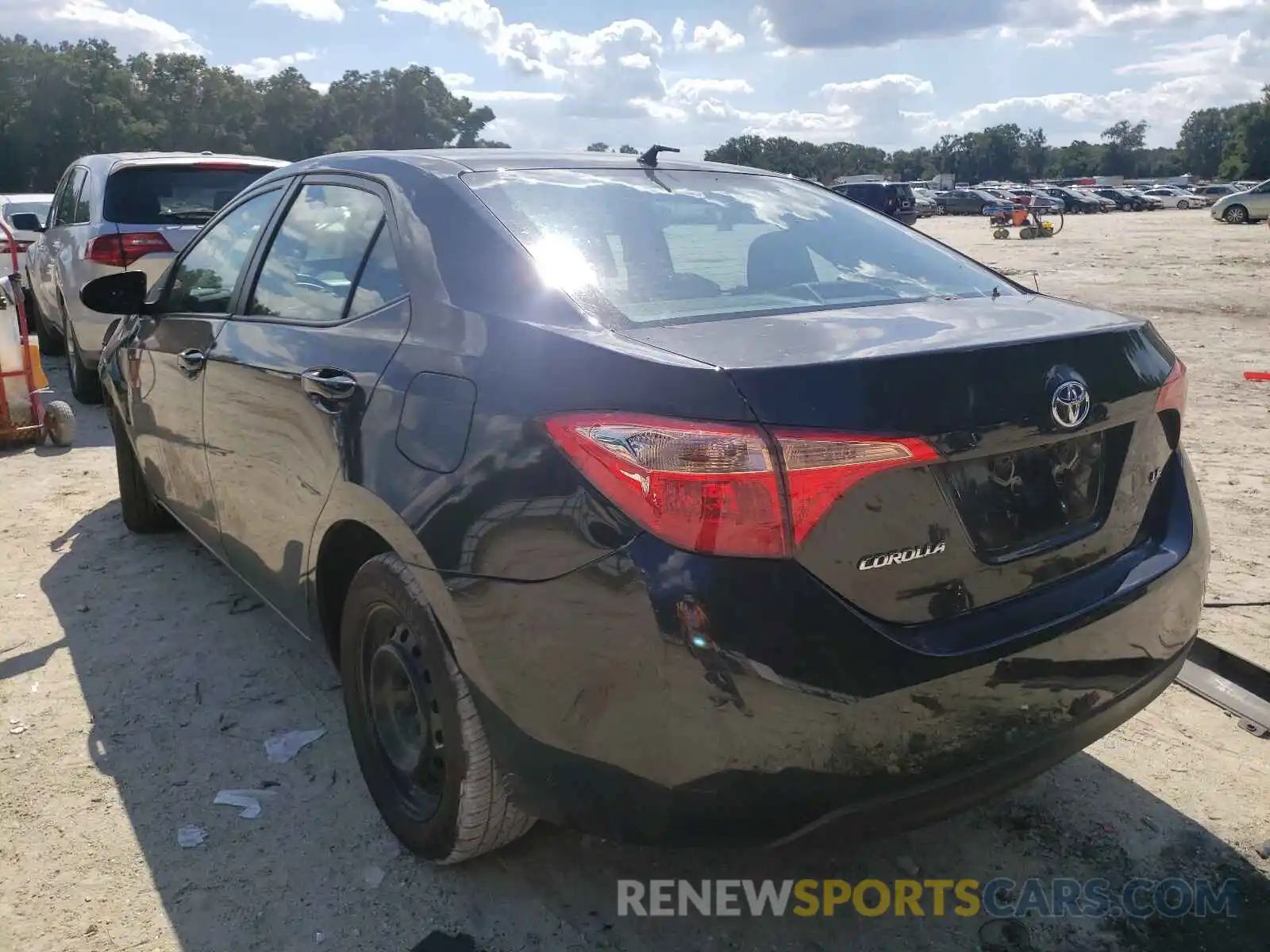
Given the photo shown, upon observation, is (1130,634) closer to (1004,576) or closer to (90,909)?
(1004,576)

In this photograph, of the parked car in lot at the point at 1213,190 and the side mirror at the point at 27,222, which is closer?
the side mirror at the point at 27,222

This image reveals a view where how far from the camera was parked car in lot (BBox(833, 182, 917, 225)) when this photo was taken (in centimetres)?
3506

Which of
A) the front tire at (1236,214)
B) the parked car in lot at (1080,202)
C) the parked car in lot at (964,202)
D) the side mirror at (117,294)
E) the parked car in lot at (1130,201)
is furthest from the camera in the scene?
the parked car in lot at (1130,201)

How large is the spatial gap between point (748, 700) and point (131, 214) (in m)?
7.28

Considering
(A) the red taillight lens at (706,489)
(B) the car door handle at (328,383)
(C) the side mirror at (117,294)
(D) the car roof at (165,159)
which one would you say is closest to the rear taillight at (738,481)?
(A) the red taillight lens at (706,489)

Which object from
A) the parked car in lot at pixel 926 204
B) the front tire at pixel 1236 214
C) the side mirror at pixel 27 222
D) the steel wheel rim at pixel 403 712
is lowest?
the parked car in lot at pixel 926 204

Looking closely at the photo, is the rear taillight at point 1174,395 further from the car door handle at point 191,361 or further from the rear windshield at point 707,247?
the car door handle at point 191,361

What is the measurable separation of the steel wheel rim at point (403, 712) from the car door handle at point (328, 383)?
55cm

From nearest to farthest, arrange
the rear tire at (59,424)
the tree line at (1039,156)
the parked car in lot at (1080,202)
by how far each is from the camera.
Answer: the rear tire at (59,424)
the parked car in lot at (1080,202)
the tree line at (1039,156)

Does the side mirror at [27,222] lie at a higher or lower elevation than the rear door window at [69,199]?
lower

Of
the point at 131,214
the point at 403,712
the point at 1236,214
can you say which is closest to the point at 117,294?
the point at 403,712

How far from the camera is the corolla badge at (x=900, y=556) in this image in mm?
1926

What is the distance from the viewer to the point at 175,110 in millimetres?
83375

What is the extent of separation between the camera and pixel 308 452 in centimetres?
283
